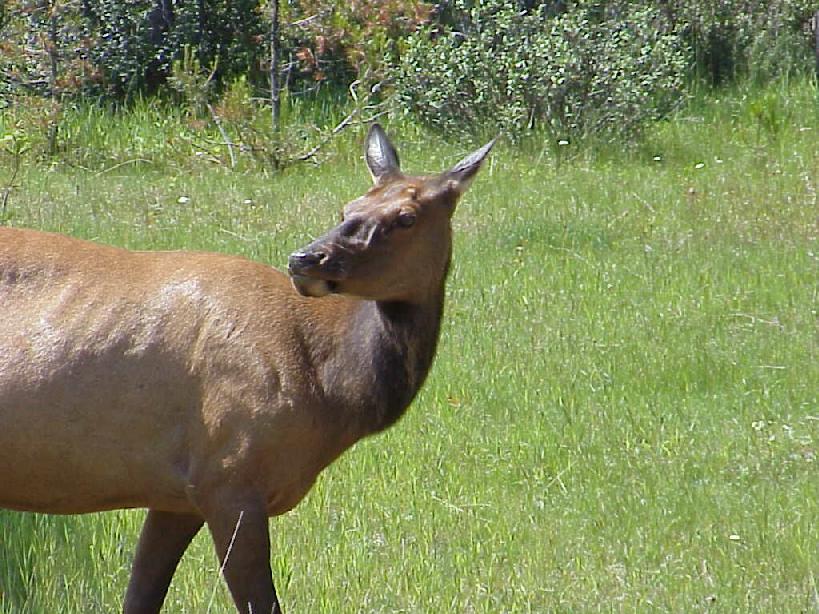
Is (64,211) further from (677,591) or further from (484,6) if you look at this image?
(677,591)

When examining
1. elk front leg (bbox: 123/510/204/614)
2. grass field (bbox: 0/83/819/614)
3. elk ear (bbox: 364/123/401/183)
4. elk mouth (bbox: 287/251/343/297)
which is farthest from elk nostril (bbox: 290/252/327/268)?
grass field (bbox: 0/83/819/614)

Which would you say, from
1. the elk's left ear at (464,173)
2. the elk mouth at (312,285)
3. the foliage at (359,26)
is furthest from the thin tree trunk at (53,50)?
the elk mouth at (312,285)

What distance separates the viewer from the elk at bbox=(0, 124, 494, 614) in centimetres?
444

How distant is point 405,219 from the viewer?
4.60 metres

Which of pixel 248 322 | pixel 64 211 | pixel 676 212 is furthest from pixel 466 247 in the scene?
pixel 248 322

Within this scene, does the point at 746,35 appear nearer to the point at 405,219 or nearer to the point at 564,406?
the point at 564,406

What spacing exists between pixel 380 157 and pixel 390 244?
0.52 metres

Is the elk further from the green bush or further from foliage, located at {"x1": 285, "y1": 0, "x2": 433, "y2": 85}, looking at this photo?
foliage, located at {"x1": 285, "y1": 0, "x2": 433, "y2": 85}

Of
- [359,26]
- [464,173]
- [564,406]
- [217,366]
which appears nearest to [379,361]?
[217,366]

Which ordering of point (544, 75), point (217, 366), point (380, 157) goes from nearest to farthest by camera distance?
point (217, 366) < point (380, 157) < point (544, 75)

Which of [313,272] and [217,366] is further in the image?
[217,366]

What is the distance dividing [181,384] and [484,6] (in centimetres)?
975

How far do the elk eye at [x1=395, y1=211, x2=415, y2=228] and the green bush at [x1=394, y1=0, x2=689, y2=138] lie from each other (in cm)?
806

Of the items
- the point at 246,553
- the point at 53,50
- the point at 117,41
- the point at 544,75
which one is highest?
the point at 246,553
